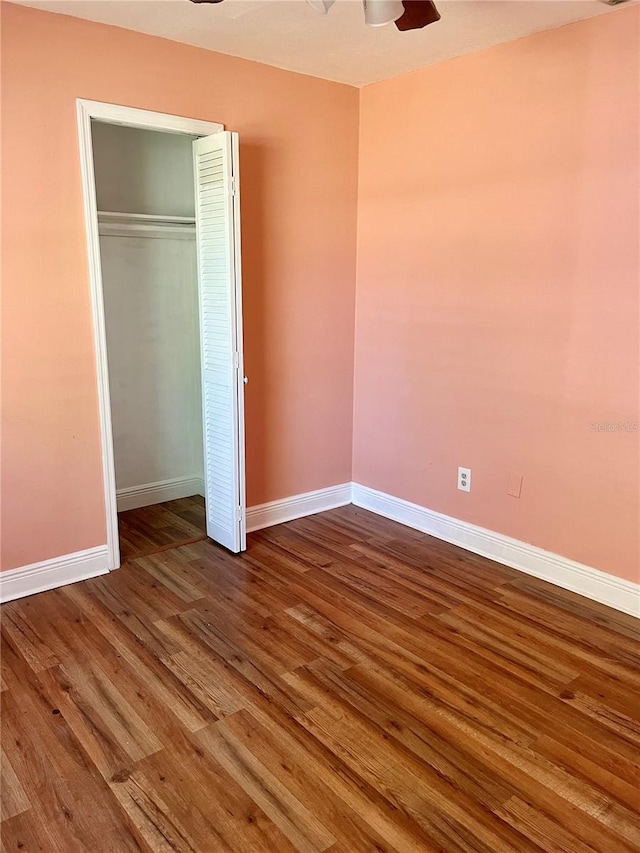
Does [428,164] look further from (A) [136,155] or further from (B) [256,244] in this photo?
(A) [136,155]

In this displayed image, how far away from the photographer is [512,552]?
321 centimetres

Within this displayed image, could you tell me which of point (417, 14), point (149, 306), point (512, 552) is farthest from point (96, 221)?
point (512, 552)

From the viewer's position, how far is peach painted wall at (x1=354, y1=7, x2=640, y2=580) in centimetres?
264

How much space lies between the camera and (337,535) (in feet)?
11.9

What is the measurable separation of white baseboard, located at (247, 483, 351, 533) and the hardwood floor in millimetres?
506

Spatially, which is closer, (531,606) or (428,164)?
(531,606)

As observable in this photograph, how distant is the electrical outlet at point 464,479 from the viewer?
3.36m

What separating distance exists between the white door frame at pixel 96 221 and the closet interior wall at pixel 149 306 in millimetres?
841

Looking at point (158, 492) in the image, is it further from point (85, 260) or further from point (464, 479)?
point (464, 479)

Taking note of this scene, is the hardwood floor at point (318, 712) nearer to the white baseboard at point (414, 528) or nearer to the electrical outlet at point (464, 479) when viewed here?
the white baseboard at point (414, 528)

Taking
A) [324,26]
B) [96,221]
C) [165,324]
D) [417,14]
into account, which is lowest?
[165,324]

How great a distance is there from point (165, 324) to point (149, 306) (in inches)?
6.0

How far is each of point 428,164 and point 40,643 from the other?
115 inches

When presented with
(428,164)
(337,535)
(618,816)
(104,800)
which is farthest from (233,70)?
(618,816)
